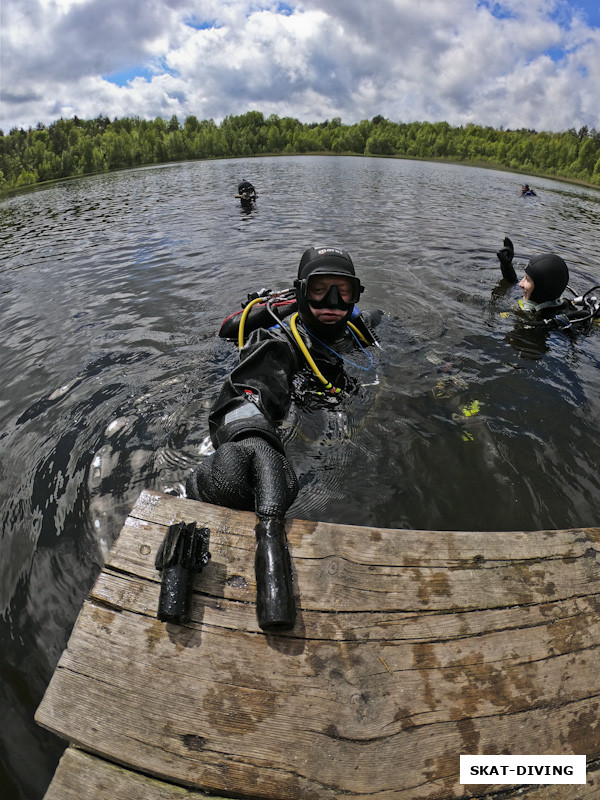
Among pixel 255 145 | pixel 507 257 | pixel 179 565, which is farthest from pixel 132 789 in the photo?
pixel 255 145

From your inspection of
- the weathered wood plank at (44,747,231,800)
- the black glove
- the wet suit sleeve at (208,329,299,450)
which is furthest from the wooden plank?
the black glove

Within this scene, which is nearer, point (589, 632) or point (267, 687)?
point (267, 687)

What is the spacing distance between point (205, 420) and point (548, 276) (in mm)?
6070

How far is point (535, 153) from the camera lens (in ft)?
249

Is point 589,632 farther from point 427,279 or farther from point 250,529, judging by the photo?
point 427,279

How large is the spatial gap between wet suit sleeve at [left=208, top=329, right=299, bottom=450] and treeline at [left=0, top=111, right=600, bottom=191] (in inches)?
2473

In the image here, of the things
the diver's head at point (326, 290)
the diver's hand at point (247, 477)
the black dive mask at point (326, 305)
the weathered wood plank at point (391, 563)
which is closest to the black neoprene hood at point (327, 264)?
the diver's head at point (326, 290)

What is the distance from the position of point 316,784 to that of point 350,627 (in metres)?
0.58

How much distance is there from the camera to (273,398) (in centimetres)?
355

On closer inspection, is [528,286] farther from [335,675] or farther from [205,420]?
[335,675]

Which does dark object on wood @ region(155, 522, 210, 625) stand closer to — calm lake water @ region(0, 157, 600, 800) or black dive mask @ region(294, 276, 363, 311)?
calm lake water @ region(0, 157, 600, 800)

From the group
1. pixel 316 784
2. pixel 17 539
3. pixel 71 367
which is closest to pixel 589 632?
pixel 316 784

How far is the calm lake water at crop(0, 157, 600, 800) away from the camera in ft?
10.3

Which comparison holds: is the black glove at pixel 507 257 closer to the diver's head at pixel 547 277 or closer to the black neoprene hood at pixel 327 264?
the diver's head at pixel 547 277
